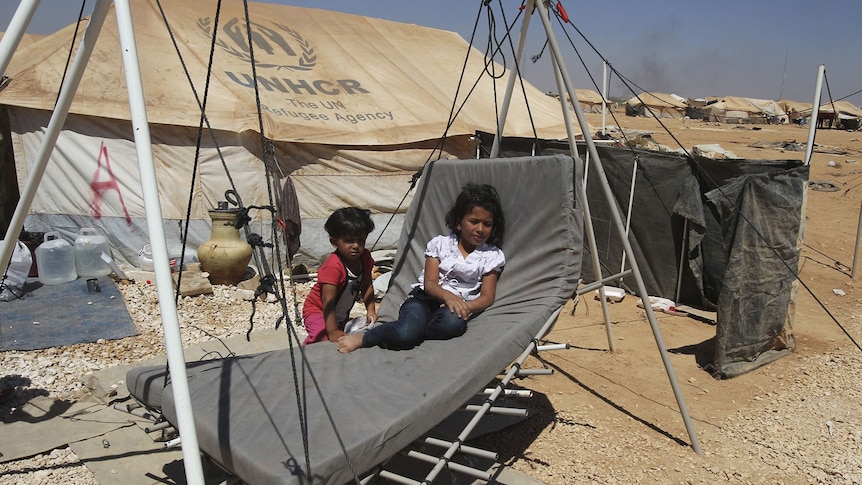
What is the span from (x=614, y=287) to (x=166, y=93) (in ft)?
19.4

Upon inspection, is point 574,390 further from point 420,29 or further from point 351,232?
point 420,29

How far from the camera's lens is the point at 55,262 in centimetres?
654

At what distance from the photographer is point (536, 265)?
389cm

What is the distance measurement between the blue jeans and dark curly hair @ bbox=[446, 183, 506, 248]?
705mm

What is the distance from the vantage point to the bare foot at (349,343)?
137 inches

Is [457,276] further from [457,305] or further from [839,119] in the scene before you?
[839,119]

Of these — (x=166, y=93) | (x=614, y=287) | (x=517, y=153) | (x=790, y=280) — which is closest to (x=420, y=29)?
(x=517, y=153)

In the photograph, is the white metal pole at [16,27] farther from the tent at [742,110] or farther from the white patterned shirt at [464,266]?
the tent at [742,110]

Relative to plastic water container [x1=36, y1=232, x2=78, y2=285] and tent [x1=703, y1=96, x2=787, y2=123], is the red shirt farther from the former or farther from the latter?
tent [x1=703, y1=96, x2=787, y2=123]

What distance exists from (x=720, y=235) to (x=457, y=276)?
13.2 ft

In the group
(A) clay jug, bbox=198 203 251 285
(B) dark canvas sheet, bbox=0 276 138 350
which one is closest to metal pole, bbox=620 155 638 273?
(A) clay jug, bbox=198 203 251 285

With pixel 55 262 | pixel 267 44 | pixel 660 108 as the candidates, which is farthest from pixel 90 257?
pixel 660 108

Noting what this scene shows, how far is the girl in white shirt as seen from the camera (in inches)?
139

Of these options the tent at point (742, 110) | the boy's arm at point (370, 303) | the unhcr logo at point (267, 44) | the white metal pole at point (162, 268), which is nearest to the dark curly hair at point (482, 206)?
the boy's arm at point (370, 303)
